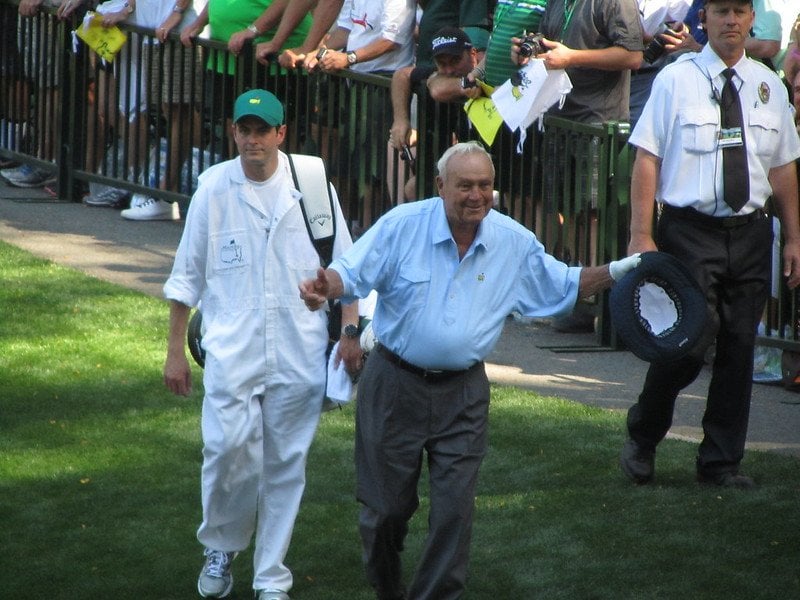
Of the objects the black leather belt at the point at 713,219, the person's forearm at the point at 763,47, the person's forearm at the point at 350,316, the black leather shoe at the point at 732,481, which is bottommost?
the black leather shoe at the point at 732,481

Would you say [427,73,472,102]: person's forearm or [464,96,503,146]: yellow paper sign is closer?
[464,96,503,146]: yellow paper sign

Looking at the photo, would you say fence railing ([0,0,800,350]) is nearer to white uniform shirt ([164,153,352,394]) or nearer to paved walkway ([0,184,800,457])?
paved walkway ([0,184,800,457])

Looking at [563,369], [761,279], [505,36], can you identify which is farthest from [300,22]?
[761,279]

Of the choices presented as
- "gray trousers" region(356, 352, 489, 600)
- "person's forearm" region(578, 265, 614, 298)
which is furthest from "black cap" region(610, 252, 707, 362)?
"gray trousers" region(356, 352, 489, 600)

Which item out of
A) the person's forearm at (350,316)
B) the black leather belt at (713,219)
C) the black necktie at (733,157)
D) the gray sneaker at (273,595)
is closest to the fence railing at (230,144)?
the black leather belt at (713,219)

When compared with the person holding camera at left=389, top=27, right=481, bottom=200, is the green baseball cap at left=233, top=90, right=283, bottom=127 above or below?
above

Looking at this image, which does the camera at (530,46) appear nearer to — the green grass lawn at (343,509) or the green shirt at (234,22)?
the green grass lawn at (343,509)

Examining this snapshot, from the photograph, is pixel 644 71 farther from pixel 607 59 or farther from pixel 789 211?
pixel 789 211

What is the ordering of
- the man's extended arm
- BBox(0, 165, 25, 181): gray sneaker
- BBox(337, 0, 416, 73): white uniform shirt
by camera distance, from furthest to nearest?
BBox(0, 165, 25, 181): gray sneaker → BBox(337, 0, 416, 73): white uniform shirt → the man's extended arm

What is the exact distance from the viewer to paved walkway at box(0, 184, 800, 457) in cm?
869

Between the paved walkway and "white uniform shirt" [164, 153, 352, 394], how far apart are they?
8.71 feet

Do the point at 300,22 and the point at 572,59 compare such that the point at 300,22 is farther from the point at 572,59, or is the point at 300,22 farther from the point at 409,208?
the point at 409,208

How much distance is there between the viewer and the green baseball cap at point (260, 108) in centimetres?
620

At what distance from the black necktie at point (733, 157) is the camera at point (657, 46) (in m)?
2.82
